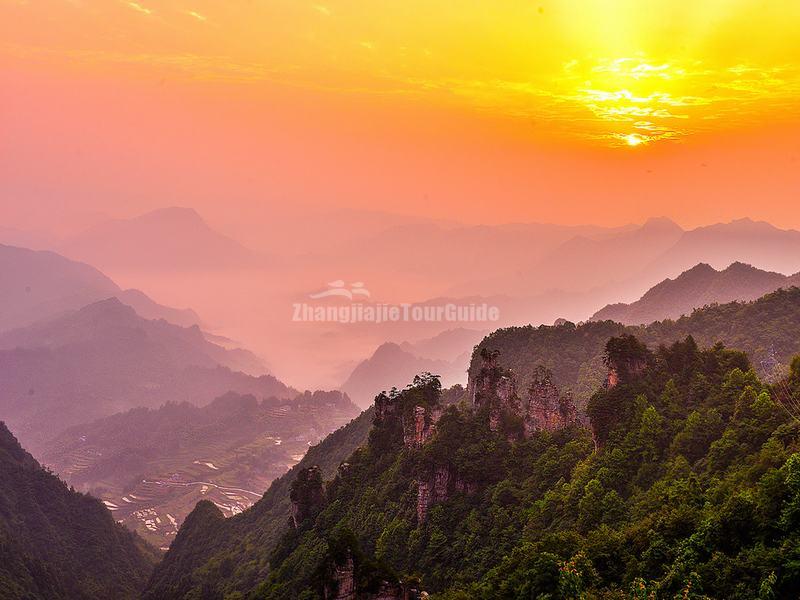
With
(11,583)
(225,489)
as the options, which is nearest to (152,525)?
(225,489)

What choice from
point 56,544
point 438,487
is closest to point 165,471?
point 56,544

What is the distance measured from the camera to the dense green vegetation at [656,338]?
66800mm

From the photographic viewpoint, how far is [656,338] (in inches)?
3110

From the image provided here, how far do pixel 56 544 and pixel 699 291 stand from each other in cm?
12281

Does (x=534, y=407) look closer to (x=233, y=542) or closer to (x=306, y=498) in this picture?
(x=306, y=498)

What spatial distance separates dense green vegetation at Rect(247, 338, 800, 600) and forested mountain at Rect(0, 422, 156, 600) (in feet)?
107

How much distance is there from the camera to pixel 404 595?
96.5ft

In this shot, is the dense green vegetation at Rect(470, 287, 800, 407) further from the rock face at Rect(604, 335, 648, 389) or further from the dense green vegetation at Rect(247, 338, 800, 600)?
the dense green vegetation at Rect(247, 338, 800, 600)

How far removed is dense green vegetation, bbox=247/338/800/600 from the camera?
74.1ft

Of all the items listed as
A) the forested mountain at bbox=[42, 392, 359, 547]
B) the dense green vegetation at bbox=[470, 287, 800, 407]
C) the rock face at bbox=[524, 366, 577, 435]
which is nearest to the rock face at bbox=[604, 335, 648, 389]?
the rock face at bbox=[524, 366, 577, 435]

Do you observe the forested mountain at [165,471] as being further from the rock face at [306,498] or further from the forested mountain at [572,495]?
the forested mountain at [572,495]

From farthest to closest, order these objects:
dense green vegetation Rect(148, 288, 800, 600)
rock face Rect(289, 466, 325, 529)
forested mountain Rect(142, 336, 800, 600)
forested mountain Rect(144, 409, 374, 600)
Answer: forested mountain Rect(144, 409, 374, 600) → rock face Rect(289, 466, 325, 529) → forested mountain Rect(142, 336, 800, 600) → dense green vegetation Rect(148, 288, 800, 600)

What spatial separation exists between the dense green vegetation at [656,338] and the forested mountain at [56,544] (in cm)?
5496

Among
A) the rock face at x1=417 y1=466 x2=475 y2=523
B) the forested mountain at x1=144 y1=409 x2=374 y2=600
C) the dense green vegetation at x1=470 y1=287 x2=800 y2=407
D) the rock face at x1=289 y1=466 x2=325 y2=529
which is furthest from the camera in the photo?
the forested mountain at x1=144 y1=409 x2=374 y2=600
